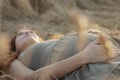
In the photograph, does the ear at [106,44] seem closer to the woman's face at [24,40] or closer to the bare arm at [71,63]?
the bare arm at [71,63]

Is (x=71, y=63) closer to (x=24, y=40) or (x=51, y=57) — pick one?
(x=51, y=57)

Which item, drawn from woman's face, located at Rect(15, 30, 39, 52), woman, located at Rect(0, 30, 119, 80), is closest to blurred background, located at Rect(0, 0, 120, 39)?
woman's face, located at Rect(15, 30, 39, 52)

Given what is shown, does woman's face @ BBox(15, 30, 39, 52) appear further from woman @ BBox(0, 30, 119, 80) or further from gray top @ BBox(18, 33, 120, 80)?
gray top @ BBox(18, 33, 120, 80)

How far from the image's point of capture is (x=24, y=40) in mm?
3570

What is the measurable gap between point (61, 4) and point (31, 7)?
140 cm

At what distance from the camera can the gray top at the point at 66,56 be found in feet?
9.37

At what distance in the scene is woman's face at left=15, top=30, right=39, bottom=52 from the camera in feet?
11.7

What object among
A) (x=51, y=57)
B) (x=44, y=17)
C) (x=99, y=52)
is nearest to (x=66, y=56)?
(x=51, y=57)

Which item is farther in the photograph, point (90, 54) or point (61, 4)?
point (61, 4)

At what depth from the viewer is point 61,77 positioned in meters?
3.02

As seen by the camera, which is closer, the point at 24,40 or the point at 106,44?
the point at 106,44

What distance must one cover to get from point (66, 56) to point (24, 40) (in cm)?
60

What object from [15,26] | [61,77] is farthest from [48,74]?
[15,26]

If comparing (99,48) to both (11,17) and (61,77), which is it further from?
(11,17)
